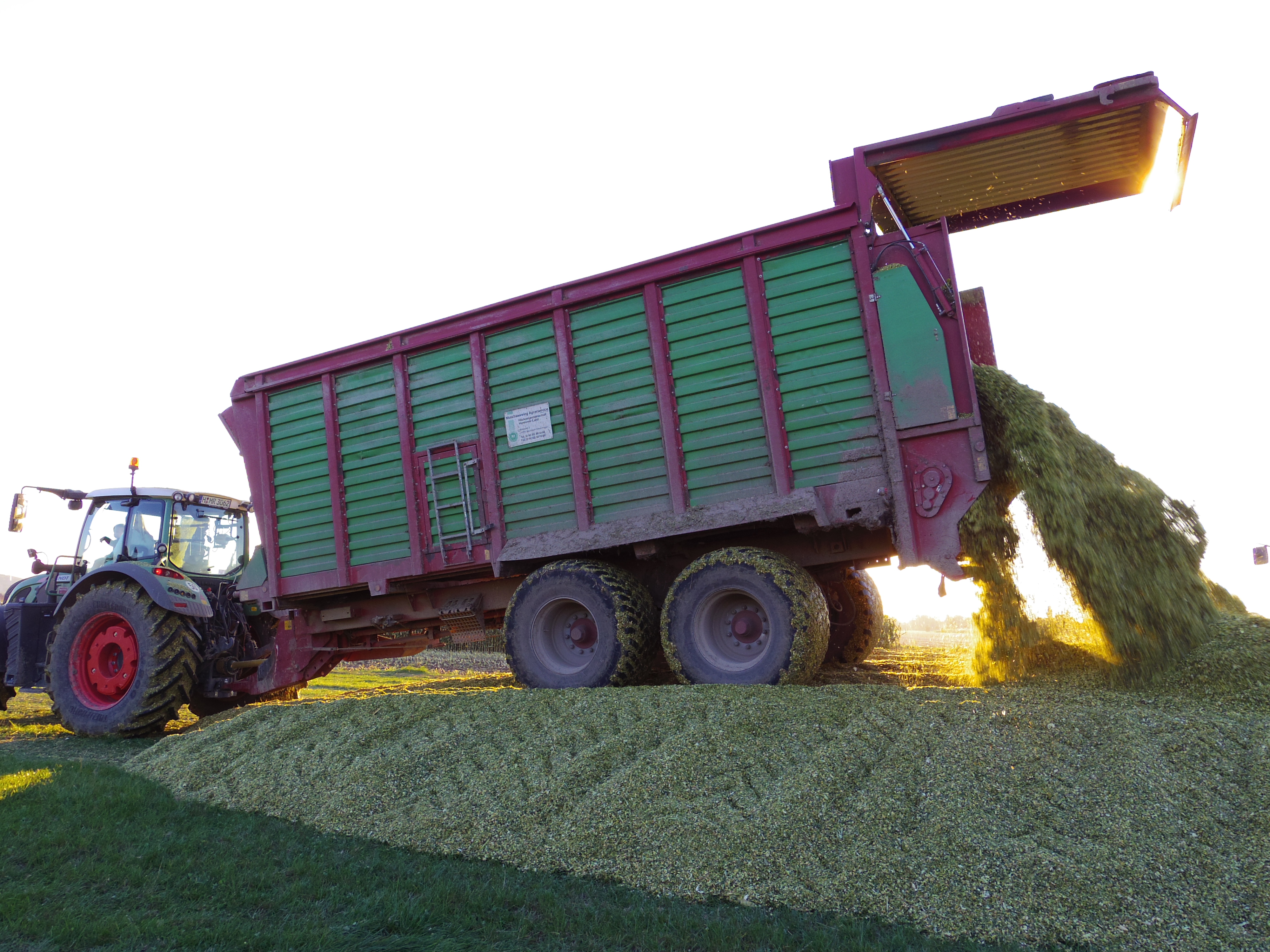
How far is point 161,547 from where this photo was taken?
834 cm

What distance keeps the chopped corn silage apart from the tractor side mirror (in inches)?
152

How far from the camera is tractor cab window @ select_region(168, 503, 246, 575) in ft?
27.9

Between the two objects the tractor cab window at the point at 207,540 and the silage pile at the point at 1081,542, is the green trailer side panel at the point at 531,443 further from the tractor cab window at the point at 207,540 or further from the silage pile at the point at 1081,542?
the tractor cab window at the point at 207,540

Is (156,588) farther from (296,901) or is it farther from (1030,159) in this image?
(1030,159)

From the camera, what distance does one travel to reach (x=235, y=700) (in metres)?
8.91

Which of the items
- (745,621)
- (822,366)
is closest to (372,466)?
(745,621)

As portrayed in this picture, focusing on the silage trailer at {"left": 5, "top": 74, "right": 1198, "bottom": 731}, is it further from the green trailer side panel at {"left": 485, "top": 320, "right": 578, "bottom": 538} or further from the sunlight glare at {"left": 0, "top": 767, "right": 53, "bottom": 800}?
the sunlight glare at {"left": 0, "top": 767, "right": 53, "bottom": 800}

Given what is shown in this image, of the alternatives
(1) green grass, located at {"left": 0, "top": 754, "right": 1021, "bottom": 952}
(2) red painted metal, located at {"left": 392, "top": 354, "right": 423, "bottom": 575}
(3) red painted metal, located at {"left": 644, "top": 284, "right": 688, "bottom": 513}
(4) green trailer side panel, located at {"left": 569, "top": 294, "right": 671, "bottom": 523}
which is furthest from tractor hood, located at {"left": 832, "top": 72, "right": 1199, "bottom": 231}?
(1) green grass, located at {"left": 0, "top": 754, "right": 1021, "bottom": 952}

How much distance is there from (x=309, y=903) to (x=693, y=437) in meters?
3.98

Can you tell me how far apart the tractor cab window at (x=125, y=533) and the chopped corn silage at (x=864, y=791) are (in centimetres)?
357

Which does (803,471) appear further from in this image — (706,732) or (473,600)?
(473,600)

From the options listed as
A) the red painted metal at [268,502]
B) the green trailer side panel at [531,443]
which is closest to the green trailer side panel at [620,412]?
the green trailer side panel at [531,443]

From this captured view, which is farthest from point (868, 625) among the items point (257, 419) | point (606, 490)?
point (257, 419)

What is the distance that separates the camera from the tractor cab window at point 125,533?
8359 mm
